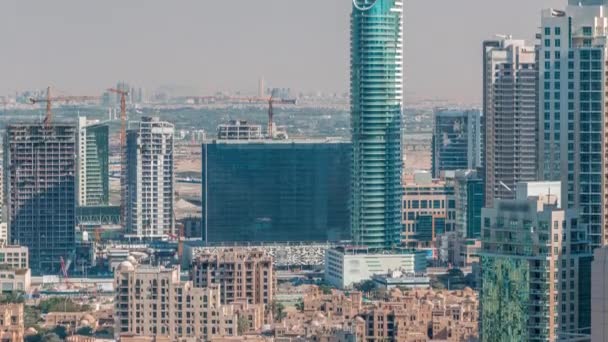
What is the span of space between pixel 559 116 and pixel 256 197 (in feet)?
128

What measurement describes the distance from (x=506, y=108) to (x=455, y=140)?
73.8ft

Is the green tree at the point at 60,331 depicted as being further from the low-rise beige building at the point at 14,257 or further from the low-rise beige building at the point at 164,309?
the low-rise beige building at the point at 14,257

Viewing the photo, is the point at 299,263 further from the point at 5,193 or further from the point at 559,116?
the point at 559,116

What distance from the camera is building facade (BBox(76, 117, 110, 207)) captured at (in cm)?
9181

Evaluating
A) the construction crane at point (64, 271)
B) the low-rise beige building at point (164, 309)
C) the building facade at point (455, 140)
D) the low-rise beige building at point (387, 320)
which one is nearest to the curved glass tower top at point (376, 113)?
the construction crane at point (64, 271)


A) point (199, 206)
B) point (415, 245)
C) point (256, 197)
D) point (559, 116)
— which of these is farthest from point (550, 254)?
point (199, 206)

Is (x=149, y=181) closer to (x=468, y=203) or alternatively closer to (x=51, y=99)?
(x=51, y=99)

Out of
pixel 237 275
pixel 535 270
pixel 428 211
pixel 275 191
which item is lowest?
pixel 237 275

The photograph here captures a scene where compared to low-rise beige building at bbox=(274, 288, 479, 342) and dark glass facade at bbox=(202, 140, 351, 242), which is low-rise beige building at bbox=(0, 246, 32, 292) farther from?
low-rise beige building at bbox=(274, 288, 479, 342)

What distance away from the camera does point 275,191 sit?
81000 mm

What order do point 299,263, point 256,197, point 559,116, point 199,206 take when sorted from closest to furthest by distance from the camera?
point 559,116
point 299,263
point 256,197
point 199,206

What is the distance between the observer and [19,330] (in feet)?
163

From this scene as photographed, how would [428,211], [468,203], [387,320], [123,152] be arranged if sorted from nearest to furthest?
[387,320] → [468,203] → [428,211] → [123,152]

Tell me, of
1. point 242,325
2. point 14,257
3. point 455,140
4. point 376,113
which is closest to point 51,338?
point 242,325
